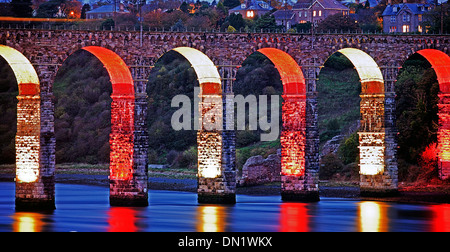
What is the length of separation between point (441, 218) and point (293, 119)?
431 inches

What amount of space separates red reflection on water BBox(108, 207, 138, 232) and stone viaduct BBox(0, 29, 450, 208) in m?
0.92

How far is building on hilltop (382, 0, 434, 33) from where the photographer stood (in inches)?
4616

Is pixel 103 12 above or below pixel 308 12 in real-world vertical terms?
above

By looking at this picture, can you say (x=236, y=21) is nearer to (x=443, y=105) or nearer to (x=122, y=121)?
(x=443, y=105)

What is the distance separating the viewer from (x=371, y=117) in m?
62.8

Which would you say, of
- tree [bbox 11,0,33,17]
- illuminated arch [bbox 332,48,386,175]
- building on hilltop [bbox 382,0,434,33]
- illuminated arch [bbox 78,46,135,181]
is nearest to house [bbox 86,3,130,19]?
tree [bbox 11,0,33,17]

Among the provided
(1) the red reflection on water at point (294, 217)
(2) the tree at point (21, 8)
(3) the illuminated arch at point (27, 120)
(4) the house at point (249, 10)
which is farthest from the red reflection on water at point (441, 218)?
(4) the house at point (249, 10)

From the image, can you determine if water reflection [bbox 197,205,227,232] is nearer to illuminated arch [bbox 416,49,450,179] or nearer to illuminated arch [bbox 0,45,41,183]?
illuminated arch [bbox 0,45,41,183]

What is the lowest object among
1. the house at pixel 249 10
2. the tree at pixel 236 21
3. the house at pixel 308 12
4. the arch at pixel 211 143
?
the arch at pixel 211 143

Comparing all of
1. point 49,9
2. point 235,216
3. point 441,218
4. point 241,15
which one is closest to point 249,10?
point 241,15

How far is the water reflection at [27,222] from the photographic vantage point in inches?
1959

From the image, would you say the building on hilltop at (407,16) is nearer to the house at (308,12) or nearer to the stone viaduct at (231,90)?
the house at (308,12)

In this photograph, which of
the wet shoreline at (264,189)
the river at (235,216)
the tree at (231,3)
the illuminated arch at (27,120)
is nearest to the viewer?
the river at (235,216)

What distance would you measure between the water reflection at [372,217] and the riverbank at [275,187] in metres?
1.65
